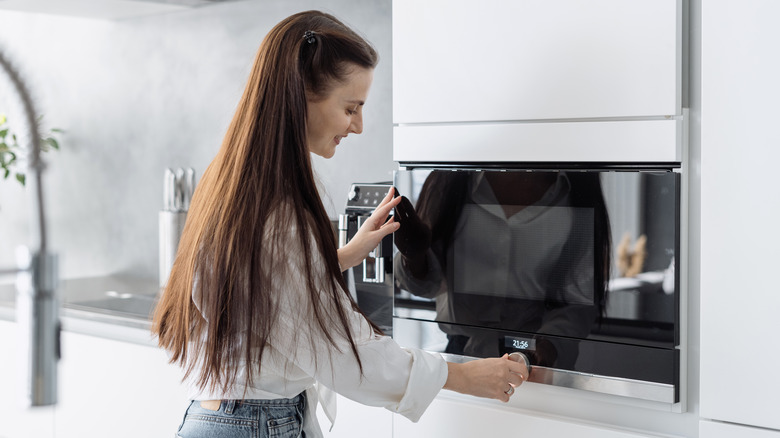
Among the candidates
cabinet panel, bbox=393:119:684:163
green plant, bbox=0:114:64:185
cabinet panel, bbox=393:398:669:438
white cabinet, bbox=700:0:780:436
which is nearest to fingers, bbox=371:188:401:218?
cabinet panel, bbox=393:119:684:163

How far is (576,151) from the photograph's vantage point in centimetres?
138

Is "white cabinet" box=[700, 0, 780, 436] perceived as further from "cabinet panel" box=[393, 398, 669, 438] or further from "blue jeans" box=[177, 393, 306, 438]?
"blue jeans" box=[177, 393, 306, 438]

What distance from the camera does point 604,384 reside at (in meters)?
1.37

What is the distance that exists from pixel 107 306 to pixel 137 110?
2.56ft

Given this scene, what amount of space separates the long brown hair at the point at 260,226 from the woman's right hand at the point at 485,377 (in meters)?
0.19

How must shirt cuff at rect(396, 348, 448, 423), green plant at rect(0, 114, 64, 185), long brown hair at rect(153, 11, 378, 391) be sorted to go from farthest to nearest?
green plant at rect(0, 114, 64, 185)
shirt cuff at rect(396, 348, 448, 423)
long brown hair at rect(153, 11, 378, 391)

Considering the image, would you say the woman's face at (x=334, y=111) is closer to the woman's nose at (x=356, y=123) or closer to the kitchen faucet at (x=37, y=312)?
the woman's nose at (x=356, y=123)

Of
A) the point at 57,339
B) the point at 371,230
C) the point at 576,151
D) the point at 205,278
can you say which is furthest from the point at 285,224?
the point at 57,339

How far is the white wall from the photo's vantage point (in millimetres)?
2271

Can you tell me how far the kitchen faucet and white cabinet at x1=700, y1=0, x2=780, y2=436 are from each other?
1019mm

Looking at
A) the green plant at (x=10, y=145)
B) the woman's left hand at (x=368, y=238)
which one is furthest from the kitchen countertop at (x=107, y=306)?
the woman's left hand at (x=368, y=238)

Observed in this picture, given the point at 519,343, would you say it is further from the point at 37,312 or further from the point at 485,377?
the point at 37,312

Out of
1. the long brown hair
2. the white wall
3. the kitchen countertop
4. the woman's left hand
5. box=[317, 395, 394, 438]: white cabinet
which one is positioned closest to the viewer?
the long brown hair

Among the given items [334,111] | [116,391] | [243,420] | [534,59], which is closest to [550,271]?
[534,59]
